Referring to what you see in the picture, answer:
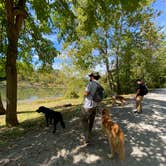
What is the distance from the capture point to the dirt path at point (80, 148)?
5918 mm

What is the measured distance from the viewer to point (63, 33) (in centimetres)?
1213

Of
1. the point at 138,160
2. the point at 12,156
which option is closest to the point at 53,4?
the point at 12,156

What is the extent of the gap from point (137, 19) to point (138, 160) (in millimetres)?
18381

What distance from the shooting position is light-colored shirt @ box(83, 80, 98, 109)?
639cm

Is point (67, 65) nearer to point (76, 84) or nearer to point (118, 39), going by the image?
point (76, 84)

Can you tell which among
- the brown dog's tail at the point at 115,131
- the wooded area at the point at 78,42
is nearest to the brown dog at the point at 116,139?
the brown dog's tail at the point at 115,131

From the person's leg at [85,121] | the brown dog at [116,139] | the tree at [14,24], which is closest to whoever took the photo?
the brown dog at [116,139]

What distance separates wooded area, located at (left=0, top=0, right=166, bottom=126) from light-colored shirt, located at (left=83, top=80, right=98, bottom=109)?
4168 millimetres

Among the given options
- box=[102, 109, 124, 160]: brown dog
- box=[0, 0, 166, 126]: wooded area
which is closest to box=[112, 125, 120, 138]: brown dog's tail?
box=[102, 109, 124, 160]: brown dog

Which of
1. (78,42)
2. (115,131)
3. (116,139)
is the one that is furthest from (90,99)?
(78,42)

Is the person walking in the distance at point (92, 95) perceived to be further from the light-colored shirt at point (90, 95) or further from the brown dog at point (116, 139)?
the brown dog at point (116, 139)

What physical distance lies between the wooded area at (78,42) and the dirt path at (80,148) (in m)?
3.11

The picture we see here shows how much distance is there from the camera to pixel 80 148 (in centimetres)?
670

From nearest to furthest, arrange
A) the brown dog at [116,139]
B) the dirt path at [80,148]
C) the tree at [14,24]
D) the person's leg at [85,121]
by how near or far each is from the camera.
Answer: the brown dog at [116,139], the dirt path at [80,148], the person's leg at [85,121], the tree at [14,24]
